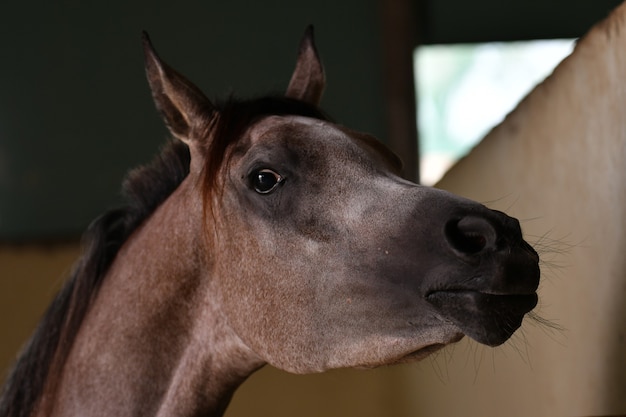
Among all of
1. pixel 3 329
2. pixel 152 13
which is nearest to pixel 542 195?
pixel 3 329

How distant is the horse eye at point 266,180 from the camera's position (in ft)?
6.77

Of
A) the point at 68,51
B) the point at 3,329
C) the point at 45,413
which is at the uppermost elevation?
the point at 68,51

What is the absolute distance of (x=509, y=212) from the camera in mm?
2986

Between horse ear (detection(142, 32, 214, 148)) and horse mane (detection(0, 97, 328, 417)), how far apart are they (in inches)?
1.9

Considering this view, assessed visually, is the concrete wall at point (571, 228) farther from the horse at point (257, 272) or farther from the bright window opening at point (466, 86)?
the bright window opening at point (466, 86)

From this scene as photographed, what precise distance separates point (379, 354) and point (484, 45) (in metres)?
4.96

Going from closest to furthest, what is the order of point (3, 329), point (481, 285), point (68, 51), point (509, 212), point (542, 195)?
point (481, 285), point (542, 195), point (509, 212), point (3, 329), point (68, 51)

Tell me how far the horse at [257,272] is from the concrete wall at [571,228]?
500 mm

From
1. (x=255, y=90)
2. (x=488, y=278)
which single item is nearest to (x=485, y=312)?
(x=488, y=278)

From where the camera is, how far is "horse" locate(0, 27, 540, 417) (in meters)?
1.75

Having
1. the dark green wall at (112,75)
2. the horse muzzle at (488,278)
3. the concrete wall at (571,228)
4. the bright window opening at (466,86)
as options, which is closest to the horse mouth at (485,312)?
the horse muzzle at (488,278)

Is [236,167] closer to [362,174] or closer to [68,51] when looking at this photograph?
[362,174]

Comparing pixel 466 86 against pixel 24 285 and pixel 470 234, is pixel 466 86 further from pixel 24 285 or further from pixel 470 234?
pixel 470 234

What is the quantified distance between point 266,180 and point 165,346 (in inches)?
19.9
